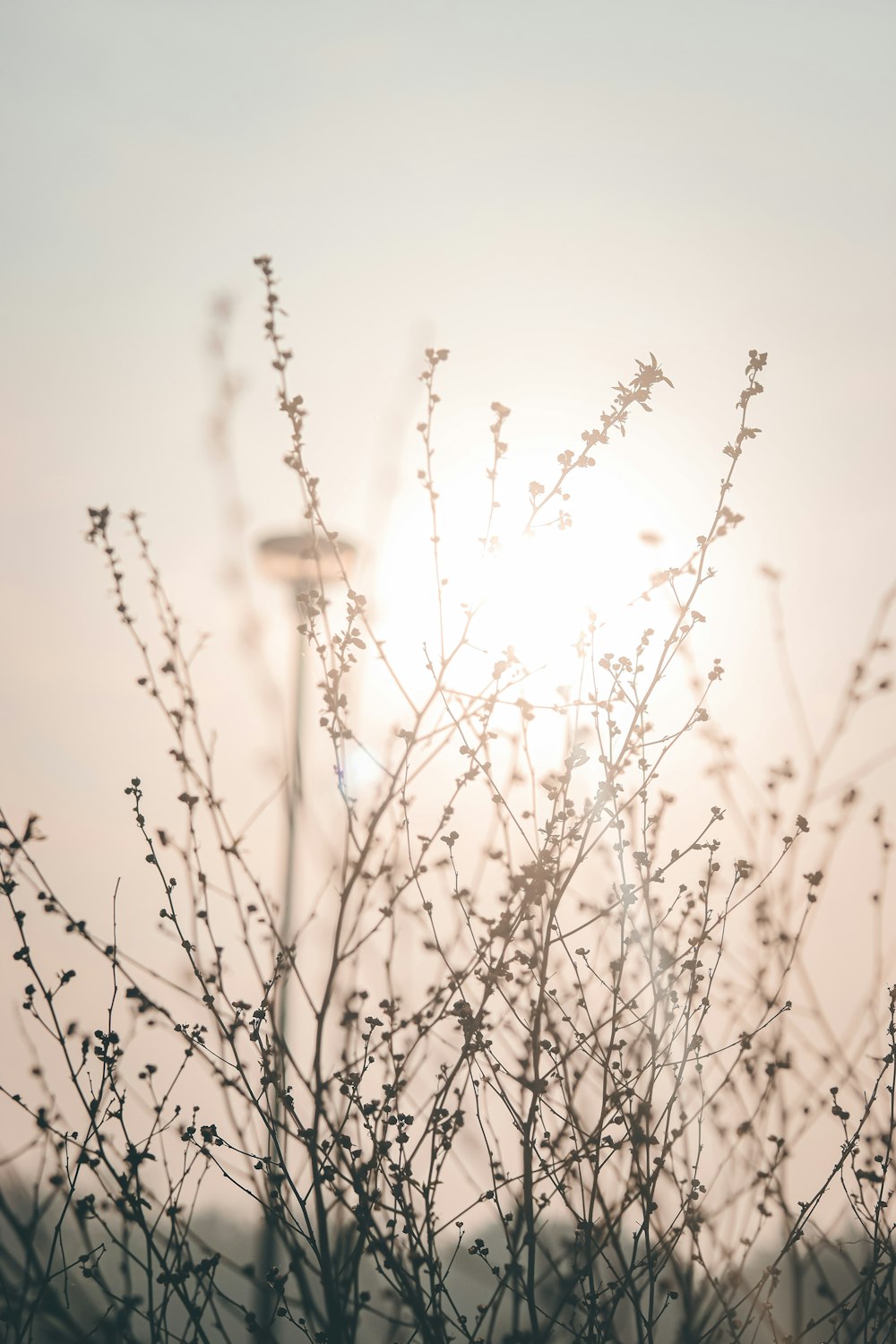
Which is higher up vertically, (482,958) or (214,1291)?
(482,958)

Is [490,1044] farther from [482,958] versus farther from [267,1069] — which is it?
[267,1069]

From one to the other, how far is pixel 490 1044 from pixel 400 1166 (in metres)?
0.38

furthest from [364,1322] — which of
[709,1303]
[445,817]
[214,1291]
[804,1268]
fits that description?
[445,817]

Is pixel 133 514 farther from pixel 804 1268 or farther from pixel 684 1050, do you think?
pixel 804 1268

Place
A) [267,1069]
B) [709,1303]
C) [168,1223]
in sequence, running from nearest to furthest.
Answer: [267,1069] < [168,1223] < [709,1303]

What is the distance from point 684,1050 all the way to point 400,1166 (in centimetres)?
79

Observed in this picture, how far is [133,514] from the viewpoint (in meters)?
3.69

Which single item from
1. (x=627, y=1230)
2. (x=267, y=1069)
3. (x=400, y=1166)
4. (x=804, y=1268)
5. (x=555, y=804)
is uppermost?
(x=555, y=804)

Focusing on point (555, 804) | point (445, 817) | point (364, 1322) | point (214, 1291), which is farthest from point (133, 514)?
point (364, 1322)

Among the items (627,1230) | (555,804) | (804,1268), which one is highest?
(555,804)

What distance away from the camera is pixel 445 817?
11.0ft

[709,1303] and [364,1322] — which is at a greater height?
[364,1322]

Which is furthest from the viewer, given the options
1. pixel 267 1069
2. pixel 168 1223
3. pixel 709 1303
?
pixel 709 1303

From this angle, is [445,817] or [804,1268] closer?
[445,817]
